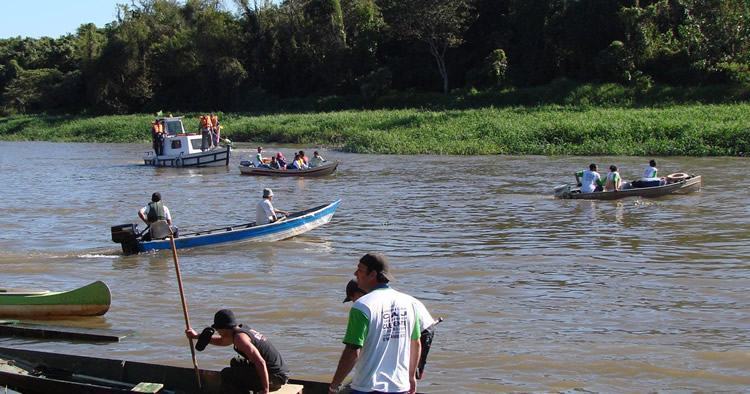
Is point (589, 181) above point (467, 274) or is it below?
above

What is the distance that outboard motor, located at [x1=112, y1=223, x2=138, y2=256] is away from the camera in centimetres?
1714

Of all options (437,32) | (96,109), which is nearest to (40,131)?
(96,109)

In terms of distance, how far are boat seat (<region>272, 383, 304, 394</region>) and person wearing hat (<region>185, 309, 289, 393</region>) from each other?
4cm

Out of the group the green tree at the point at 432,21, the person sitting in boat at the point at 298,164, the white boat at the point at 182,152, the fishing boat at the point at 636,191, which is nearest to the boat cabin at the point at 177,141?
the white boat at the point at 182,152

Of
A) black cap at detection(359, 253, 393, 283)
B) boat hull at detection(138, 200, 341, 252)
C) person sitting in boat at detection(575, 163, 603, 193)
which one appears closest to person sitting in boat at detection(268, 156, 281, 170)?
person sitting in boat at detection(575, 163, 603, 193)

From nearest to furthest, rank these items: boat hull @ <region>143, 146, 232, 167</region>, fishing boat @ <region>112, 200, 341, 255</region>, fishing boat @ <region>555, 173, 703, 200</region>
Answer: fishing boat @ <region>112, 200, 341, 255</region> → fishing boat @ <region>555, 173, 703, 200</region> → boat hull @ <region>143, 146, 232, 167</region>

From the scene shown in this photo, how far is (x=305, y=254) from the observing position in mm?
17781

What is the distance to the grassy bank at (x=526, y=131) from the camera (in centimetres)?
3816

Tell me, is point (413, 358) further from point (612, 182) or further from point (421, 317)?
point (612, 182)

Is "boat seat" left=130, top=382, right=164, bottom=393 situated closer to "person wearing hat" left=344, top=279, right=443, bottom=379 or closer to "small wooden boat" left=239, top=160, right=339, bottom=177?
"person wearing hat" left=344, top=279, right=443, bottom=379

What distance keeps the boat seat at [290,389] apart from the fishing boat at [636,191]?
1834cm

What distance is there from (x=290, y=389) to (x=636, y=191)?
18942mm

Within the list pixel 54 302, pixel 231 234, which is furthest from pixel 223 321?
pixel 231 234

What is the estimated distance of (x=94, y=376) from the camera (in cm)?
861
